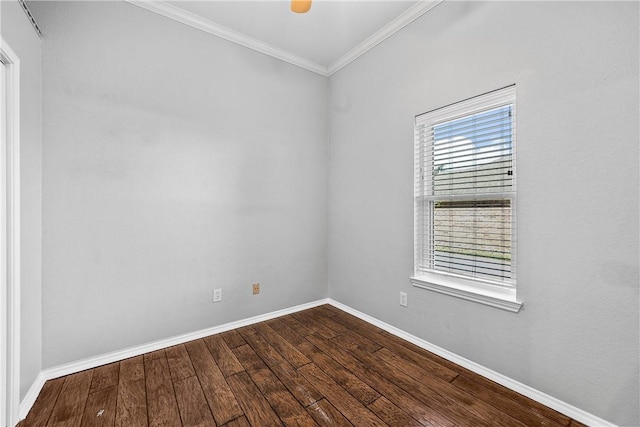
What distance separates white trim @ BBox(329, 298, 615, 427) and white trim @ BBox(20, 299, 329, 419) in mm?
1321

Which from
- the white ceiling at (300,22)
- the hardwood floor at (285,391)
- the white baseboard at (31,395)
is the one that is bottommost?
the hardwood floor at (285,391)

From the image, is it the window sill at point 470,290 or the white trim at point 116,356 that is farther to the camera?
the window sill at point 470,290

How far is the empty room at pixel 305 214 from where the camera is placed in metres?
1.50

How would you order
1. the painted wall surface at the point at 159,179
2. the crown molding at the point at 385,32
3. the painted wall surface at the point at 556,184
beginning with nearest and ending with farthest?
the painted wall surface at the point at 556,184 < the painted wall surface at the point at 159,179 < the crown molding at the point at 385,32

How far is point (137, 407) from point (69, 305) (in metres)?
0.92

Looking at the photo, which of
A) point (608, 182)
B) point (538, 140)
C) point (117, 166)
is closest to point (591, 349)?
point (608, 182)

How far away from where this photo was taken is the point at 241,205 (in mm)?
2734

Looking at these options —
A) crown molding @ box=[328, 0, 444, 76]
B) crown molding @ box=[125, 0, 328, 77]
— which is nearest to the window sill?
crown molding @ box=[328, 0, 444, 76]

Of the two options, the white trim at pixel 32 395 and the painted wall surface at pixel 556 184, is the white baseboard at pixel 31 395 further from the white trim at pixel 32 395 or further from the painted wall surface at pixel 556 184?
the painted wall surface at pixel 556 184

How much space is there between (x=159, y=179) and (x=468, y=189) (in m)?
2.46

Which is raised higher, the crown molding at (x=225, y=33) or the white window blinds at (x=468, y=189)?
the crown molding at (x=225, y=33)

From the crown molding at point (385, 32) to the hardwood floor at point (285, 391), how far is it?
2.77m

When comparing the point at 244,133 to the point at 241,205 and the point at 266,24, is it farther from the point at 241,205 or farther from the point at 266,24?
the point at 266,24

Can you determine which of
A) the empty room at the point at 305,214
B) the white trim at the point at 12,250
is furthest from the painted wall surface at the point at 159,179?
the white trim at the point at 12,250
